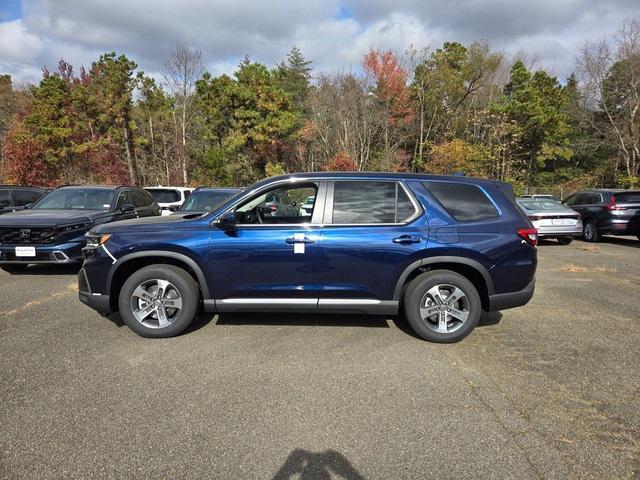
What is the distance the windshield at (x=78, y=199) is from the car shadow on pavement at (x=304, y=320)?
4911 mm

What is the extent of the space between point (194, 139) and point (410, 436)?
114ft

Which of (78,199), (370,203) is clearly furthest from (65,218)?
(370,203)

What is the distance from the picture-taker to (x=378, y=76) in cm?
3284

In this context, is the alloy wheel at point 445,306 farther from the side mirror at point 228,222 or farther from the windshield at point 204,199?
the windshield at point 204,199

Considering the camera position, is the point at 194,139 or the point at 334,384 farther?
the point at 194,139

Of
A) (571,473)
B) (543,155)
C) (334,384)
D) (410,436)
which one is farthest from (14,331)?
(543,155)

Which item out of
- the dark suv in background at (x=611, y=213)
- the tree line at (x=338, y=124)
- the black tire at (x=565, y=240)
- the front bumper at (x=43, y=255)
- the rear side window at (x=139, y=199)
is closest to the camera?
the front bumper at (x=43, y=255)

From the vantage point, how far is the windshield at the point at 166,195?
12.9 metres

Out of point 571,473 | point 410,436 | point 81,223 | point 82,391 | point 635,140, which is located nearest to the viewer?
point 571,473

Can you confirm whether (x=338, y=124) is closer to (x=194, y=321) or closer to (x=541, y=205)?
(x=541, y=205)

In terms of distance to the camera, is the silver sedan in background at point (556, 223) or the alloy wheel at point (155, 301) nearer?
the alloy wheel at point (155, 301)

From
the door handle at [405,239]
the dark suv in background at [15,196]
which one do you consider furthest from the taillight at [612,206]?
the dark suv in background at [15,196]

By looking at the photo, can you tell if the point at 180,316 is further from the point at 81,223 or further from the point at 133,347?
the point at 81,223

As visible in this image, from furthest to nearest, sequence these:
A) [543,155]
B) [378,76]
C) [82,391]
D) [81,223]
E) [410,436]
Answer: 1. [543,155]
2. [378,76]
3. [81,223]
4. [82,391]
5. [410,436]
